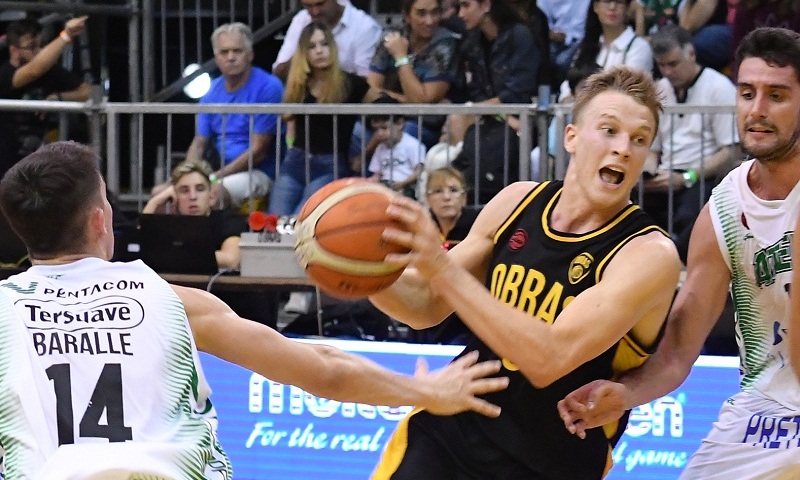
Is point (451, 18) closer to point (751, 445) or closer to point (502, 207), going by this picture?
point (502, 207)

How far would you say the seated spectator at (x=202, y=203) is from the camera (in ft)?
26.7

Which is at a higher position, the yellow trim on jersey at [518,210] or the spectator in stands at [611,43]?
the spectator in stands at [611,43]

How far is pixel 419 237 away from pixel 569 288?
2.31 ft

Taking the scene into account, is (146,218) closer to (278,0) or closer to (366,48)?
(366,48)

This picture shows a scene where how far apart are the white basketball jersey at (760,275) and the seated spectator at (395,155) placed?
4.13 m

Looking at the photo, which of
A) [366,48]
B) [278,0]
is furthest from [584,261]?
[278,0]

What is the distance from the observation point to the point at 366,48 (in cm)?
980

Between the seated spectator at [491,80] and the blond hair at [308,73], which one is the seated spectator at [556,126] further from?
the blond hair at [308,73]

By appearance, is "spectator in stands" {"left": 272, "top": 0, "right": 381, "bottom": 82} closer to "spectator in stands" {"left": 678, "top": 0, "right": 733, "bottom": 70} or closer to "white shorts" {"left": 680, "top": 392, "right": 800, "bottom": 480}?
"spectator in stands" {"left": 678, "top": 0, "right": 733, "bottom": 70}

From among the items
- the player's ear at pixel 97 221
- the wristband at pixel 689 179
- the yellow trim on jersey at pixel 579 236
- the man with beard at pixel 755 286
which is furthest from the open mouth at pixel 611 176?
the wristband at pixel 689 179

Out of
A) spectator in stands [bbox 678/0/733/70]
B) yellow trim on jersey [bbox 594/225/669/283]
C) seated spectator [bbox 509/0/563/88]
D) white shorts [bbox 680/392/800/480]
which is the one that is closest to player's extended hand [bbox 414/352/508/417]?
yellow trim on jersey [bbox 594/225/669/283]

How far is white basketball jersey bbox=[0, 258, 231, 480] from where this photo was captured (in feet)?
10.6

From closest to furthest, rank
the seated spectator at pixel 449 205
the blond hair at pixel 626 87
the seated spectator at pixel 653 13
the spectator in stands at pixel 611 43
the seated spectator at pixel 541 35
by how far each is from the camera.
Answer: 1. the blond hair at pixel 626 87
2. the seated spectator at pixel 449 205
3. the spectator in stands at pixel 611 43
4. the seated spectator at pixel 541 35
5. the seated spectator at pixel 653 13

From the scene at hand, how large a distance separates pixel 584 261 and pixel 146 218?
4.55 meters
